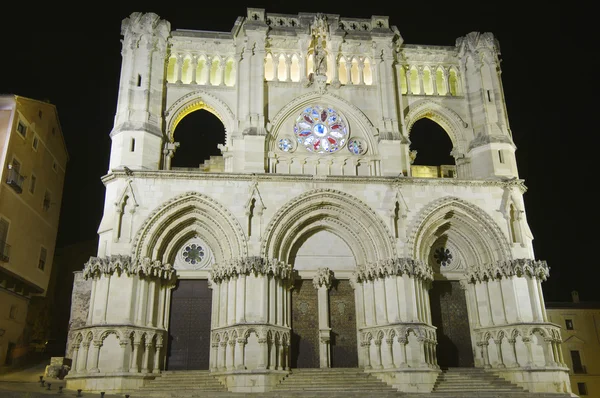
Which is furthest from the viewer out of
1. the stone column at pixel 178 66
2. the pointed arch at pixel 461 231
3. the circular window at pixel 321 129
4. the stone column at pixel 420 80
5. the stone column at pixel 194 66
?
the stone column at pixel 420 80

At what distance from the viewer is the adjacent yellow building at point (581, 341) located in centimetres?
3052

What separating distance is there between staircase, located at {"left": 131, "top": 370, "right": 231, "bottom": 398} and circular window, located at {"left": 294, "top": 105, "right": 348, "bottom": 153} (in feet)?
30.2

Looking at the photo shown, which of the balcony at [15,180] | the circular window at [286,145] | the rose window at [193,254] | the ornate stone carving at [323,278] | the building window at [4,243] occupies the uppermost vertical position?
the circular window at [286,145]

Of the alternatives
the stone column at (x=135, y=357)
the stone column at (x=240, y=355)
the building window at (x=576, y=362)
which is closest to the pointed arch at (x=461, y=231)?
the stone column at (x=240, y=355)

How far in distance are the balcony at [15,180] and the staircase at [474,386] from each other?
55.5 feet

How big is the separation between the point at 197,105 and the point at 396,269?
1010 centimetres

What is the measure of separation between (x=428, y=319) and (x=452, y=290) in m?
2.44

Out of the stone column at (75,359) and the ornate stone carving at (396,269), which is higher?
the ornate stone carving at (396,269)

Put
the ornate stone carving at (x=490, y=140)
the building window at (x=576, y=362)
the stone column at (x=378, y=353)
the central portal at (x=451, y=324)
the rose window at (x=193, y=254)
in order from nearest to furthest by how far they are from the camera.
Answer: the stone column at (x=378, y=353) < the central portal at (x=451, y=324) < the rose window at (x=193, y=254) < the ornate stone carving at (x=490, y=140) < the building window at (x=576, y=362)

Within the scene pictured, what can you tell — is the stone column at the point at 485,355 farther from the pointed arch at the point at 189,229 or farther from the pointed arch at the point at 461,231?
the pointed arch at the point at 189,229

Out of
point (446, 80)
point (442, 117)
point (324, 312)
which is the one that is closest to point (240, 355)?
point (324, 312)

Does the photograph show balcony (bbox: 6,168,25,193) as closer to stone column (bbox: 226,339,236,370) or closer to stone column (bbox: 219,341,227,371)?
stone column (bbox: 219,341,227,371)

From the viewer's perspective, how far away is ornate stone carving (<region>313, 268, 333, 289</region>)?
19.3 metres

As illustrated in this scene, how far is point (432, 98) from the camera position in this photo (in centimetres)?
2258
